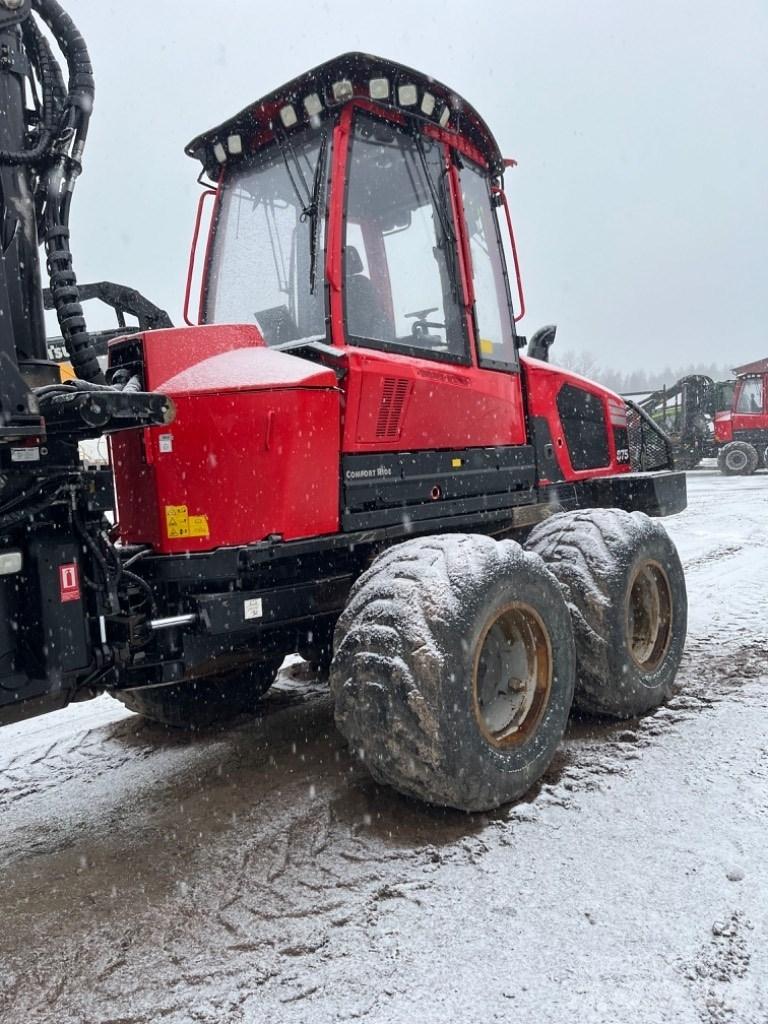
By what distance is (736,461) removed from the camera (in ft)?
73.9

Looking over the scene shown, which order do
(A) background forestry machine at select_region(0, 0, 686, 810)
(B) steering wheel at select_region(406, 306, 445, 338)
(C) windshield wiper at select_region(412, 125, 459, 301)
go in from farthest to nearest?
1. (C) windshield wiper at select_region(412, 125, 459, 301)
2. (B) steering wheel at select_region(406, 306, 445, 338)
3. (A) background forestry machine at select_region(0, 0, 686, 810)

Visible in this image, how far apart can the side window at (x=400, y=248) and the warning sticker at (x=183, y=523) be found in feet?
3.19

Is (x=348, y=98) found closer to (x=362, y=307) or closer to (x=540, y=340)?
(x=362, y=307)

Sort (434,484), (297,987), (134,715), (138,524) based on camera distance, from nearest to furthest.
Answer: (297,987) → (138,524) → (434,484) → (134,715)

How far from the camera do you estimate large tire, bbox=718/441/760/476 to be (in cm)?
2233

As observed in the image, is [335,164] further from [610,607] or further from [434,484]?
A: [610,607]

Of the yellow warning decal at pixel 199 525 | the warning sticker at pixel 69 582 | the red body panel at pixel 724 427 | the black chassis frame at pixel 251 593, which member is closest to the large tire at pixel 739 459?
the red body panel at pixel 724 427

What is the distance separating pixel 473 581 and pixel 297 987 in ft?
4.82

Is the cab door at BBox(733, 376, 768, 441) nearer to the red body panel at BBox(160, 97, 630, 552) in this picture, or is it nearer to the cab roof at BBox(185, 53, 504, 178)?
the cab roof at BBox(185, 53, 504, 178)

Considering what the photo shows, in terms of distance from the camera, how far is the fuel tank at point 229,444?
3053 mm

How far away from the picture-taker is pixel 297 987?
2.32 metres

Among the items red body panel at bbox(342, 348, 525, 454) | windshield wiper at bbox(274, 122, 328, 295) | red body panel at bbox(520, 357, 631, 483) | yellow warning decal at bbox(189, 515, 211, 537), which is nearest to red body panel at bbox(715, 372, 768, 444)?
red body panel at bbox(520, 357, 631, 483)

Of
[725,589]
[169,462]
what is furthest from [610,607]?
[725,589]

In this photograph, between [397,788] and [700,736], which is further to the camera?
[700,736]
